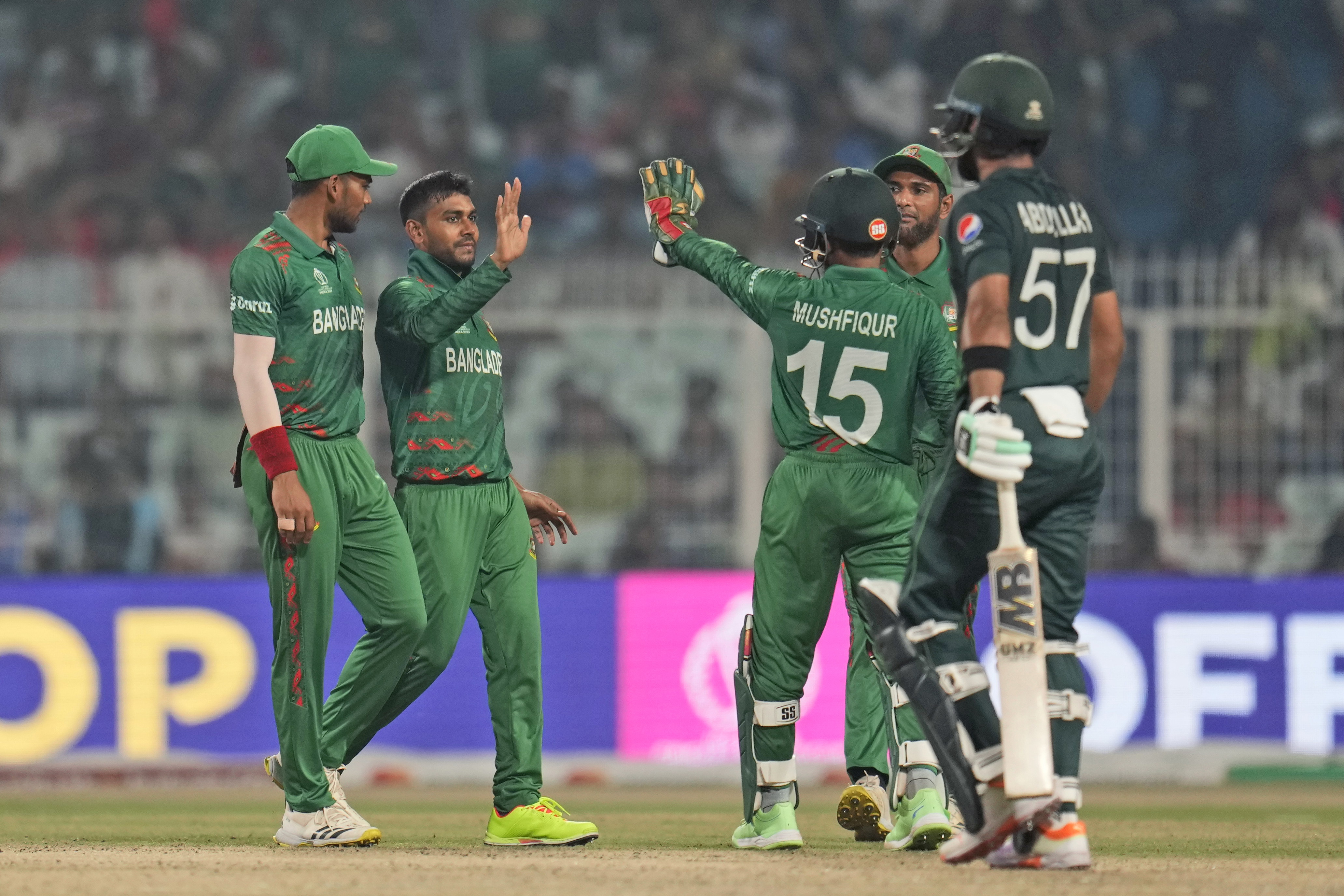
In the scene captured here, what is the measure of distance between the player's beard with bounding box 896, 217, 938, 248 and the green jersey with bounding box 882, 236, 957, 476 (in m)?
0.08

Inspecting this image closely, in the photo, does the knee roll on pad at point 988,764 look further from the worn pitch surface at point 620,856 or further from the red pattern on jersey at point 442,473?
the red pattern on jersey at point 442,473

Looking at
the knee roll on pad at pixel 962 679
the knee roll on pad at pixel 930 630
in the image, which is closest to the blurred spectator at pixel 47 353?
the knee roll on pad at pixel 930 630

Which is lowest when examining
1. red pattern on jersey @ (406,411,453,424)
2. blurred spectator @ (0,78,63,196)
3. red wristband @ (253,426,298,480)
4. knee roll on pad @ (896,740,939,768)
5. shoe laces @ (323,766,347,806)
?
shoe laces @ (323,766,347,806)

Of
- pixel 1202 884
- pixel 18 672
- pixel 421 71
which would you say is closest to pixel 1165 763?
pixel 1202 884

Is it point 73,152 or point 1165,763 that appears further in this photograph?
point 73,152

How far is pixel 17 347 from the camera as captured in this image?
11852mm

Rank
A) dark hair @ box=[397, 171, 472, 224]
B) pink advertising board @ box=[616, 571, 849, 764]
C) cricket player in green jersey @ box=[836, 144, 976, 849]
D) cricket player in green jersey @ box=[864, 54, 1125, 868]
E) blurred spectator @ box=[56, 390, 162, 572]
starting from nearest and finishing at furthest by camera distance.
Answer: cricket player in green jersey @ box=[864, 54, 1125, 868]
cricket player in green jersey @ box=[836, 144, 976, 849]
dark hair @ box=[397, 171, 472, 224]
pink advertising board @ box=[616, 571, 849, 764]
blurred spectator @ box=[56, 390, 162, 572]

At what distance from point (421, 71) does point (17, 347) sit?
7417 mm

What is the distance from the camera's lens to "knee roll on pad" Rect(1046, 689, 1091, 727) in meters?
5.06

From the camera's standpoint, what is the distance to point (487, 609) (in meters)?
6.32

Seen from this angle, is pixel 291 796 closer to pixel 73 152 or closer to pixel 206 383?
pixel 206 383

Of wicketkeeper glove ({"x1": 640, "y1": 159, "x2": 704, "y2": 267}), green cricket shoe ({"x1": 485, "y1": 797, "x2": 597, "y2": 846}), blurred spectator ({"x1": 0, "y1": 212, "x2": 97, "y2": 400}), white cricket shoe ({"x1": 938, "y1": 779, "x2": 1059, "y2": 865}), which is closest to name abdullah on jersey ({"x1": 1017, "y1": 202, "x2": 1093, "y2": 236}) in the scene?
wicketkeeper glove ({"x1": 640, "y1": 159, "x2": 704, "y2": 267})

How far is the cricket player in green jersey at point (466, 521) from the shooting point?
6172mm

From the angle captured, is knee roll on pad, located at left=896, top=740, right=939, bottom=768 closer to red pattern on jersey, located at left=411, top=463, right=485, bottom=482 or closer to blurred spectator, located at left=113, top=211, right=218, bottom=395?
red pattern on jersey, located at left=411, top=463, right=485, bottom=482
